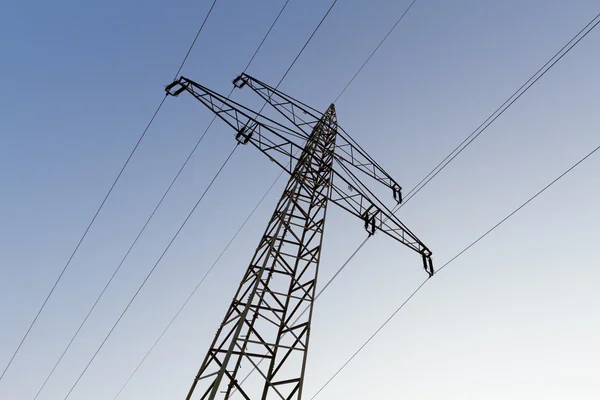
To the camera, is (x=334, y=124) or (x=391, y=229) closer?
A: (x=391, y=229)

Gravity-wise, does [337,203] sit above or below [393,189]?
below

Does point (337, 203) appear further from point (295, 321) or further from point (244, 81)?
point (244, 81)

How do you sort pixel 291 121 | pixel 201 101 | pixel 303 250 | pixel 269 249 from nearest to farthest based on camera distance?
pixel 269 249 < pixel 303 250 < pixel 201 101 < pixel 291 121

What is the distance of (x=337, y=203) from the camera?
35.4 ft

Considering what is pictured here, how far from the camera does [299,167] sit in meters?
10.9

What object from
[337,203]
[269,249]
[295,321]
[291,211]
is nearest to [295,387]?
[295,321]

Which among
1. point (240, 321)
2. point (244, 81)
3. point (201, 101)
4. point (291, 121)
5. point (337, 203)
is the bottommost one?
point (240, 321)

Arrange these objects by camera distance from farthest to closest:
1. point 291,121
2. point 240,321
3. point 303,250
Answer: point 291,121 → point 303,250 → point 240,321

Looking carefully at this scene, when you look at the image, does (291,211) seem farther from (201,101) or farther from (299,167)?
(201,101)

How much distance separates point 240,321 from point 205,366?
1.27 m

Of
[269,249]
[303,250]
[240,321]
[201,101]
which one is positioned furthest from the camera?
[201,101]

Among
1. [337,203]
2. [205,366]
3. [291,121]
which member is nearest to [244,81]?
[291,121]

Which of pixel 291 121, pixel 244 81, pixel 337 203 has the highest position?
pixel 244 81

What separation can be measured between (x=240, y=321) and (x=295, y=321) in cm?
192
